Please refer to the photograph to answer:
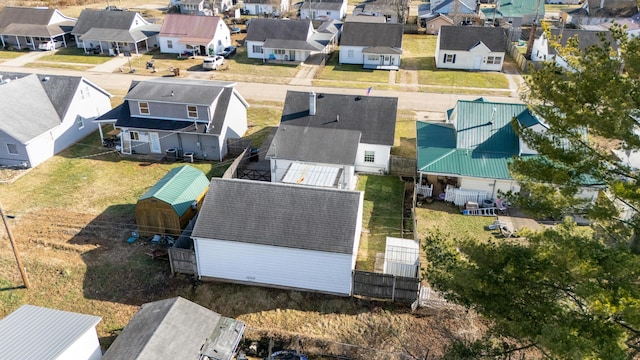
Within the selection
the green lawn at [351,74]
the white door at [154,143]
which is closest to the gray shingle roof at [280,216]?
the white door at [154,143]

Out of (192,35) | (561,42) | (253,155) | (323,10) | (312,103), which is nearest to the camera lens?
(312,103)

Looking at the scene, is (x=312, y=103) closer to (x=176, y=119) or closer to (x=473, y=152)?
(x=176, y=119)

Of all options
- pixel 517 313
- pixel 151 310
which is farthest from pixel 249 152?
pixel 517 313

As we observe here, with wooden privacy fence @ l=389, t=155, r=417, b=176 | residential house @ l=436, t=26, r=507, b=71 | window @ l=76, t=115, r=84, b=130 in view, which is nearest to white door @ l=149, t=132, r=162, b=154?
window @ l=76, t=115, r=84, b=130

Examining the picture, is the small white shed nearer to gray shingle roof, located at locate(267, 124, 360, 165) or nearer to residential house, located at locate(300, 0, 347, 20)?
gray shingle roof, located at locate(267, 124, 360, 165)

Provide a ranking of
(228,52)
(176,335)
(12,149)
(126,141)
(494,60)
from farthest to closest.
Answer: (228,52)
(494,60)
(126,141)
(12,149)
(176,335)

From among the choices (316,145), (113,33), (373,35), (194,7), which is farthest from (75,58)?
(316,145)

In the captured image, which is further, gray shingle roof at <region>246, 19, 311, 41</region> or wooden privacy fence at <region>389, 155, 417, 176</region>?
gray shingle roof at <region>246, 19, 311, 41</region>
